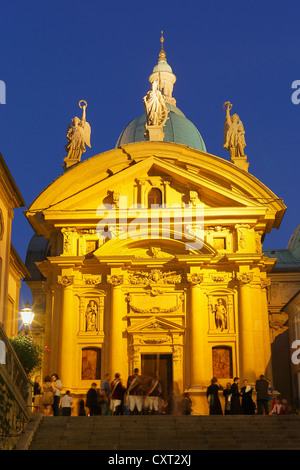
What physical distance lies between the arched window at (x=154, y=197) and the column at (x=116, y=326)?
4.24 metres

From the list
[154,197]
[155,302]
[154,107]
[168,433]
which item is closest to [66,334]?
[155,302]

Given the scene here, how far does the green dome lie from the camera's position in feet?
213

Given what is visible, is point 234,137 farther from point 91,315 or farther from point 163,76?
point 163,76

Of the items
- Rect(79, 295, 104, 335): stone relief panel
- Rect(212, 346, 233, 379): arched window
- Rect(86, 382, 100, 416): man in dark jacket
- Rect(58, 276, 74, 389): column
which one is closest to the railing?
Rect(86, 382, 100, 416): man in dark jacket

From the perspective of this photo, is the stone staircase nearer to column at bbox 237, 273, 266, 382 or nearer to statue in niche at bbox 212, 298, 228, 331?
column at bbox 237, 273, 266, 382

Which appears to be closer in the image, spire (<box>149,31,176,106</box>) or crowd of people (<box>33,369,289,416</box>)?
crowd of people (<box>33,369,289,416</box>)

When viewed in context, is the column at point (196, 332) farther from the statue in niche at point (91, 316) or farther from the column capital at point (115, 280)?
the statue in niche at point (91, 316)

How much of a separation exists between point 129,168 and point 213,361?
1001 centimetres

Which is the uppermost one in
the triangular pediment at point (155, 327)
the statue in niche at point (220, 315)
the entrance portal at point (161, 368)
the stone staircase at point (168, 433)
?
the statue in niche at point (220, 315)

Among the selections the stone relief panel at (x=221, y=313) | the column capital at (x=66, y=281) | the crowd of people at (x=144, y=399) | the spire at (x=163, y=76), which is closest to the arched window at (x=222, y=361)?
the stone relief panel at (x=221, y=313)

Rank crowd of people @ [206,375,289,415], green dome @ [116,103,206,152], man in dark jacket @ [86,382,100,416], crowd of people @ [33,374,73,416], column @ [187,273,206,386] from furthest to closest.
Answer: green dome @ [116,103,206,152], column @ [187,273,206,386], man in dark jacket @ [86,382,100,416], crowd of people @ [206,375,289,415], crowd of people @ [33,374,73,416]

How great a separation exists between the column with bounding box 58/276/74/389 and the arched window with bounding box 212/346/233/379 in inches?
257

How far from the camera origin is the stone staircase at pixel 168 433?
61.7ft

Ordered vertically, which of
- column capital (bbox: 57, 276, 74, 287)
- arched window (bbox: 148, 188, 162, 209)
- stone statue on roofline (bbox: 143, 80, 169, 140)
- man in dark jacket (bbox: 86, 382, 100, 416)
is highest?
stone statue on roofline (bbox: 143, 80, 169, 140)
